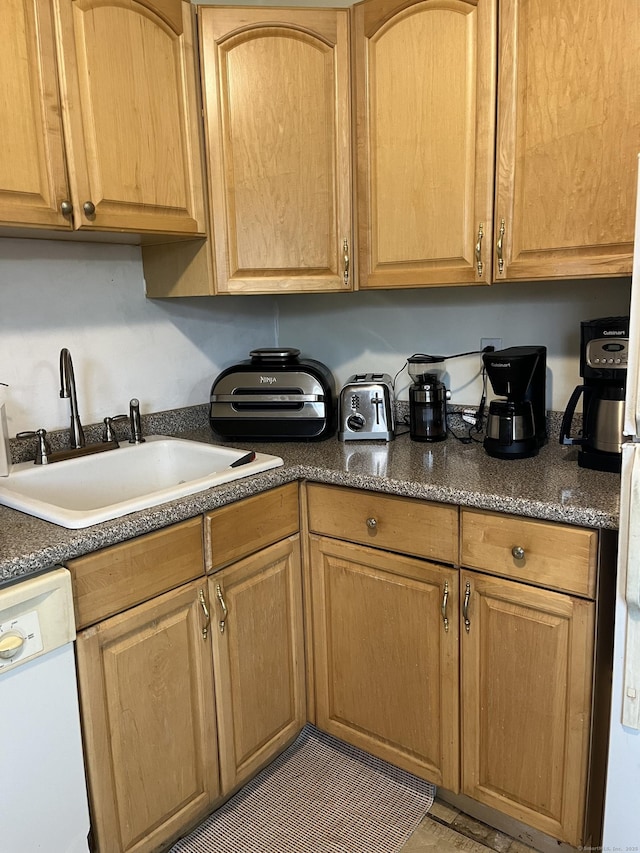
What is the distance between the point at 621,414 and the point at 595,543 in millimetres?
371

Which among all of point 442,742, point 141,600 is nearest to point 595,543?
point 442,742

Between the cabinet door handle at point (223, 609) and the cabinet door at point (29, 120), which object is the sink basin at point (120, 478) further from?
the cabinet door at point (29, 120)

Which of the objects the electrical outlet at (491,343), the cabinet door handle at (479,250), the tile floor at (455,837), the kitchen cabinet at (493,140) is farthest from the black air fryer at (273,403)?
the tile floor at (455,837)

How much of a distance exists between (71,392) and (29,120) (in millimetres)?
689

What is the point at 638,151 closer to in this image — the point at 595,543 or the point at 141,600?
the point at 595,543

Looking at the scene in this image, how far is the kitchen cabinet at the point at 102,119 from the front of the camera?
1.42m

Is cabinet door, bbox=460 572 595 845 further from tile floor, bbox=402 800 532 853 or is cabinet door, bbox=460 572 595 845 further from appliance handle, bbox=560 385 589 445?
appliance handle, bbox=560 385 589 445

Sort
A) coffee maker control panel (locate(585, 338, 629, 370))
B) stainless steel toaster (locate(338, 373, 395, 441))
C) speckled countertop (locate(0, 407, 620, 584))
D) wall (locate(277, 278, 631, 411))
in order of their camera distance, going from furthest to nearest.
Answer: stainless steel toaster (locate(338, 373, 395, 441))
wall (locate(277, 278, 631, 411))
coffee maker control panel (locate(585, 338, 629, 370))
speckled countertop (locate(0, 407, 620, 584))

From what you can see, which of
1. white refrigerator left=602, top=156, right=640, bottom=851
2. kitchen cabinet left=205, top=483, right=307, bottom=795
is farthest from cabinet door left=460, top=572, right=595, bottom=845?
kitchen cabinet left=205, top=483, right=307, bottom=795

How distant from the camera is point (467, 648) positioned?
5.11 ft

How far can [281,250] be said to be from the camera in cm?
190

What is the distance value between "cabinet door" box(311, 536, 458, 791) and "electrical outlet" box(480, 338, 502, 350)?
2.61 ft

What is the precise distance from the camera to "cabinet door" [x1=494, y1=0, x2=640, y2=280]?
144 cm

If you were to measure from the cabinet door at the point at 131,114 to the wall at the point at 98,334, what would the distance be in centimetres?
33
